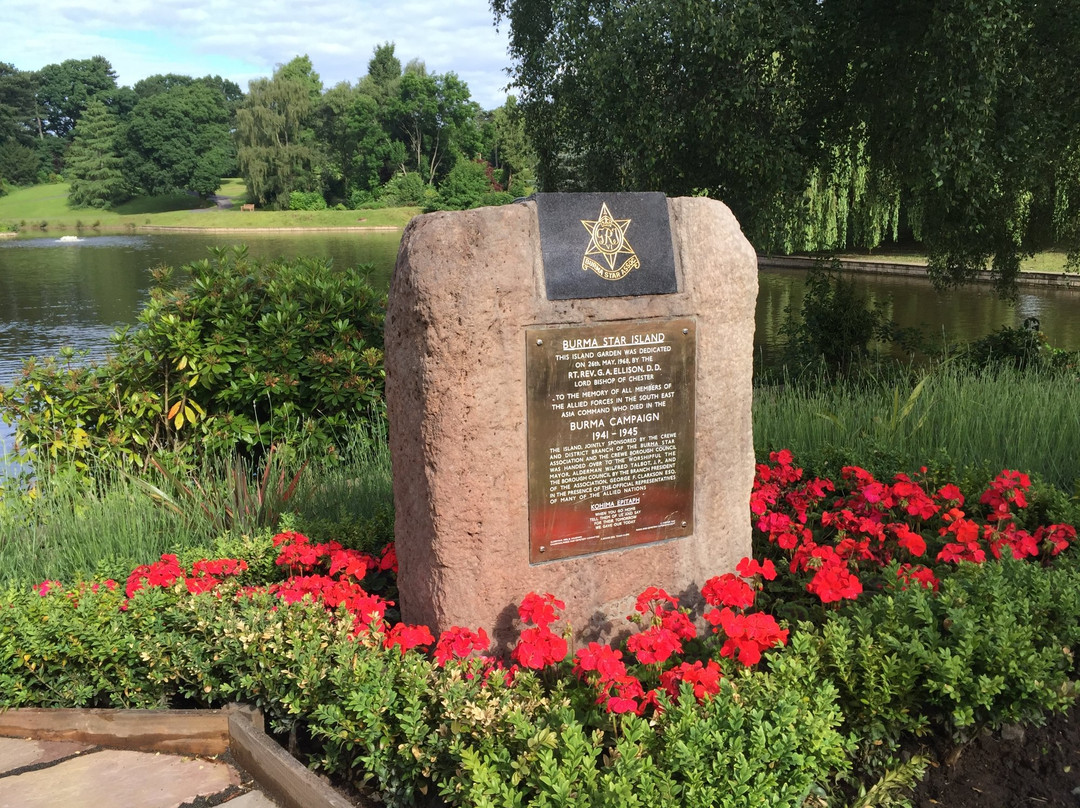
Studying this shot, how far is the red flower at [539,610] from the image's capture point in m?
2.84

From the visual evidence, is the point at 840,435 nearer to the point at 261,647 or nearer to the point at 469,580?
the point at 469,580

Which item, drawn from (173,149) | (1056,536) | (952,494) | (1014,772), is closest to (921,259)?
(952,494)

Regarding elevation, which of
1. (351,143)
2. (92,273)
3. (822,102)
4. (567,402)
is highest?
(351,143)

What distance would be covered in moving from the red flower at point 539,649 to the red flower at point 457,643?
0.16 m

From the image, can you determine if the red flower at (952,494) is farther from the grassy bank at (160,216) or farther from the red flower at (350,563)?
the grassy bank at (160,216)

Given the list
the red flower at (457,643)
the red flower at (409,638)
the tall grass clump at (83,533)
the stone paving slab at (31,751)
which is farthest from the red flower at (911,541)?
the tall grass clump at (83,533)

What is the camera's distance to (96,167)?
64500 millimetres

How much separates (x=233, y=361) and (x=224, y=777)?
145 inches

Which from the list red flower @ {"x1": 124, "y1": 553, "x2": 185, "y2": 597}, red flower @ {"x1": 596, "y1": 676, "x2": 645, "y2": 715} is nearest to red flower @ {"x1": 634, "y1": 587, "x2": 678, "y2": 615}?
red flower @ {"x1": 596, "y1": 676, "x2": 645, "y2": 715}

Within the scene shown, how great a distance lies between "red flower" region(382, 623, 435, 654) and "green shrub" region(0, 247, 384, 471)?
322 cm

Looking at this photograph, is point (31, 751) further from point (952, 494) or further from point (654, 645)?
point (952, 494)

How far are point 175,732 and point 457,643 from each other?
3.57 ft

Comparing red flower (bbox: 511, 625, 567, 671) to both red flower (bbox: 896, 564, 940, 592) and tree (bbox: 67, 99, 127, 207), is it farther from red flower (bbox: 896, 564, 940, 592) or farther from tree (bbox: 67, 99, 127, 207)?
tree (bbox: 67, 99, 127, 207)

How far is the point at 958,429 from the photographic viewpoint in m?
5.57
